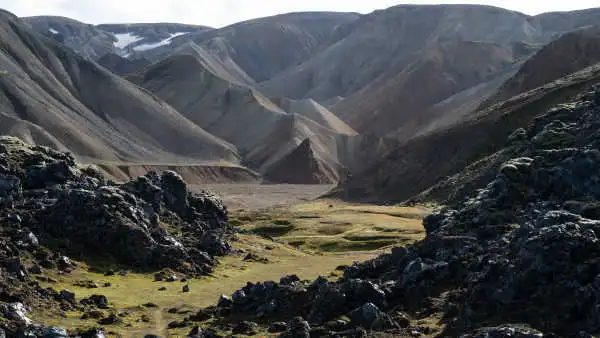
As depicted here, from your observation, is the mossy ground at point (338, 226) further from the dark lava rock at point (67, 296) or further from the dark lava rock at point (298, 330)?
the dark lava rock at point (298, 330)

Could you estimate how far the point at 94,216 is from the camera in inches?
3856

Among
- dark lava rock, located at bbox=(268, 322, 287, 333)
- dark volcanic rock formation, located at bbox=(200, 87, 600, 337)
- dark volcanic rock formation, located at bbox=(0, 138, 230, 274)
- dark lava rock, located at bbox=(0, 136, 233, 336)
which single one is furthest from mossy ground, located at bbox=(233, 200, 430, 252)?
dark lava rock, located at bbox=(268, 322, 287, 333)

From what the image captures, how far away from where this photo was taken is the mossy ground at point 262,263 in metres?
67.6

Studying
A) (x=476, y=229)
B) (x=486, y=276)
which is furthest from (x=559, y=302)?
Result: (x=476, y=229)

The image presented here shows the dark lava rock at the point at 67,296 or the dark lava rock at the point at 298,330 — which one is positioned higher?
the dark lava rock at the point at 298,330

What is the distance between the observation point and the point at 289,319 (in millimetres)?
60875

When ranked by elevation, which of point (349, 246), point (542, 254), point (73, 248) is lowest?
point (349, 246)

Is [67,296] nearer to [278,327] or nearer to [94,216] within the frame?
[278,327]

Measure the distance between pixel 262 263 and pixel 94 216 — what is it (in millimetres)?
26220

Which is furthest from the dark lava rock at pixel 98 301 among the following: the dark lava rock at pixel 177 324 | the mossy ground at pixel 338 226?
the mossy ground at pixel 338 226

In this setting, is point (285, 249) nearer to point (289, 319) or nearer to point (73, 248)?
point (73, 248)

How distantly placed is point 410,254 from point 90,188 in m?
57.8

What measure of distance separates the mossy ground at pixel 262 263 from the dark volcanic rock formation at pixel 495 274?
29.5 ft

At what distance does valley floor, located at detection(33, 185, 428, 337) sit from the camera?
68188mm
